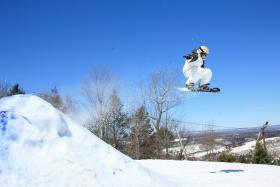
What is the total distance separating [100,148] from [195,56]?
5.15m

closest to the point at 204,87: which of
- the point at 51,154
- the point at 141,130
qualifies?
the point at 51,154

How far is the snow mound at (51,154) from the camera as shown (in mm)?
6289

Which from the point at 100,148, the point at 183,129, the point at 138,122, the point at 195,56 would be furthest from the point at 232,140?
the point at 100,148

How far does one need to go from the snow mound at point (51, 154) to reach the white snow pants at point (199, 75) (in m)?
4.48

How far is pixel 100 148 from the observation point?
732cm

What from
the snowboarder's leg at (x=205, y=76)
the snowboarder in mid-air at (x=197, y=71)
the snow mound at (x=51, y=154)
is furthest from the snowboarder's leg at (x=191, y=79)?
the snow mound at (x=51, y=154)

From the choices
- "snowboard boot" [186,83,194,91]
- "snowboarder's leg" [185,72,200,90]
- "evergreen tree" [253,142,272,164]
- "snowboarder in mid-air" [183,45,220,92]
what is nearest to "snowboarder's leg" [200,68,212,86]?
"snowboarder in mid-air" [183,45,220,92]

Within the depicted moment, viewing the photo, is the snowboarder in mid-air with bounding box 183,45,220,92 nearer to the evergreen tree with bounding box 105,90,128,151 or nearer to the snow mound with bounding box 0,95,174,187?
the snow mound with bounding box 0,95,174,187

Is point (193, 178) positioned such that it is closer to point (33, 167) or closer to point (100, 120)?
point (33, 167)

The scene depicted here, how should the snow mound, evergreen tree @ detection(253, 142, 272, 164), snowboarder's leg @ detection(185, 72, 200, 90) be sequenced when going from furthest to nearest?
evergreen tree @ detection(253, 142, 272, 164) < snowboarder's leg @ detection(185, 72, 200, 90) < the snow mound

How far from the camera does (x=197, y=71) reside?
1137 cm

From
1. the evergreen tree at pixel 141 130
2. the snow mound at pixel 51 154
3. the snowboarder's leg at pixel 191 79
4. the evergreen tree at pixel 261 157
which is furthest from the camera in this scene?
the evergreen tree at pixel 141 130

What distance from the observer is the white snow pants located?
37.2 ft

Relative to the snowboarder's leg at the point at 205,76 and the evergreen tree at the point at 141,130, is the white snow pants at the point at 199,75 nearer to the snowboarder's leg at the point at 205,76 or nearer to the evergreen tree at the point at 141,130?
the snowboarder's leg at the point at 205,76
